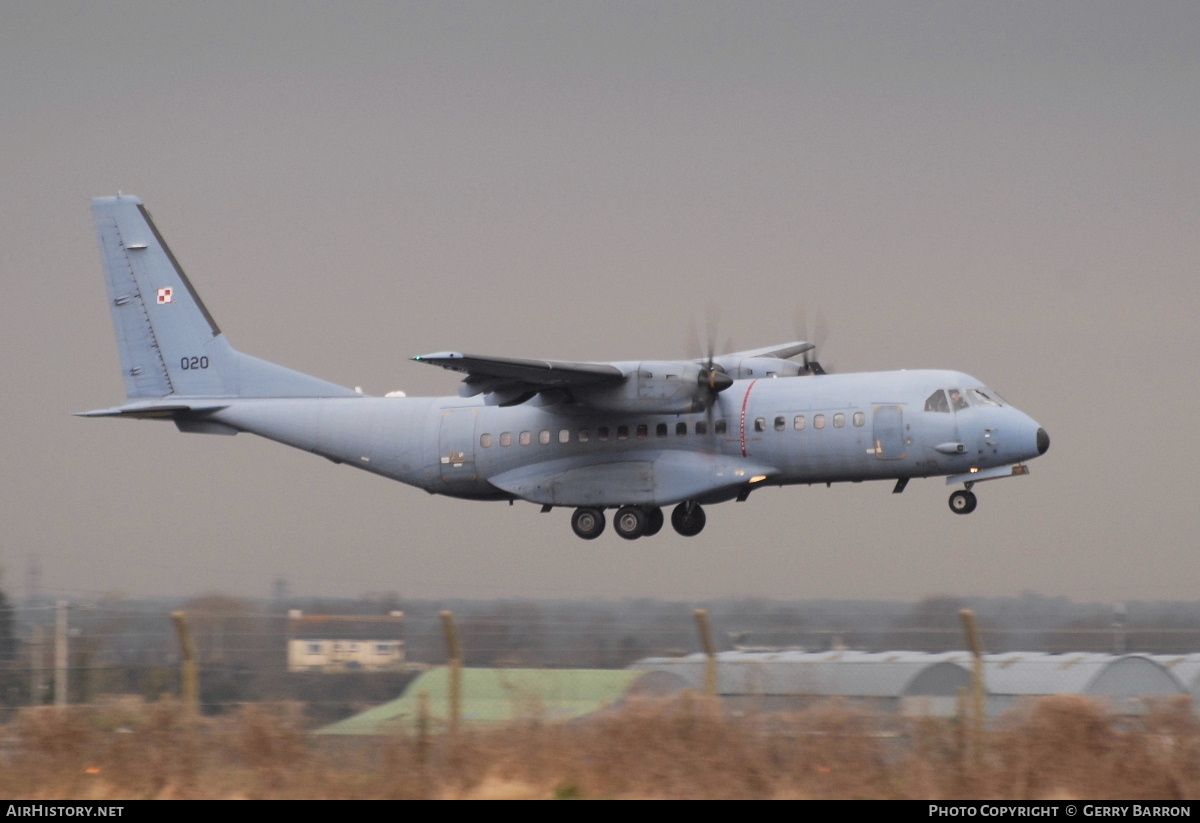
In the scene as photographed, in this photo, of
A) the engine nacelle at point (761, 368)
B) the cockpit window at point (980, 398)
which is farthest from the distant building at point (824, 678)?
the engine nacelle at point (761, 368)

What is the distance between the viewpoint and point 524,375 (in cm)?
2631

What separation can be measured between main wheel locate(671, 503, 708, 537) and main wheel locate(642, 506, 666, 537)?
0.29m

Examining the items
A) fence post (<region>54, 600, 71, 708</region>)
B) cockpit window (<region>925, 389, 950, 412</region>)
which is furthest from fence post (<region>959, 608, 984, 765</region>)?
cockpit window (<region>925, 389, 950, 412</region>)

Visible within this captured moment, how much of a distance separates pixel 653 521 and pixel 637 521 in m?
0.68

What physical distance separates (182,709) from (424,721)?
2587 millimetres

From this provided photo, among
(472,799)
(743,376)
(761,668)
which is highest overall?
(743,376)

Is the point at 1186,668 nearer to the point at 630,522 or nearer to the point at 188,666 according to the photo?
the point at 188,666

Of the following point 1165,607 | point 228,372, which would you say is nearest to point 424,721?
point 1165,607

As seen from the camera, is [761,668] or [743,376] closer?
[761,668]

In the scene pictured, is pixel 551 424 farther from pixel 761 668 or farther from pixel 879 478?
pixel 761 668

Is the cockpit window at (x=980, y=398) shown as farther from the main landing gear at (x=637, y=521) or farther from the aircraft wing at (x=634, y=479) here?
the main landing gear at (x=637, y=521)

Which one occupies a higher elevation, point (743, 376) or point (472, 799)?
point (743, 376)

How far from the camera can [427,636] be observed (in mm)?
14664
